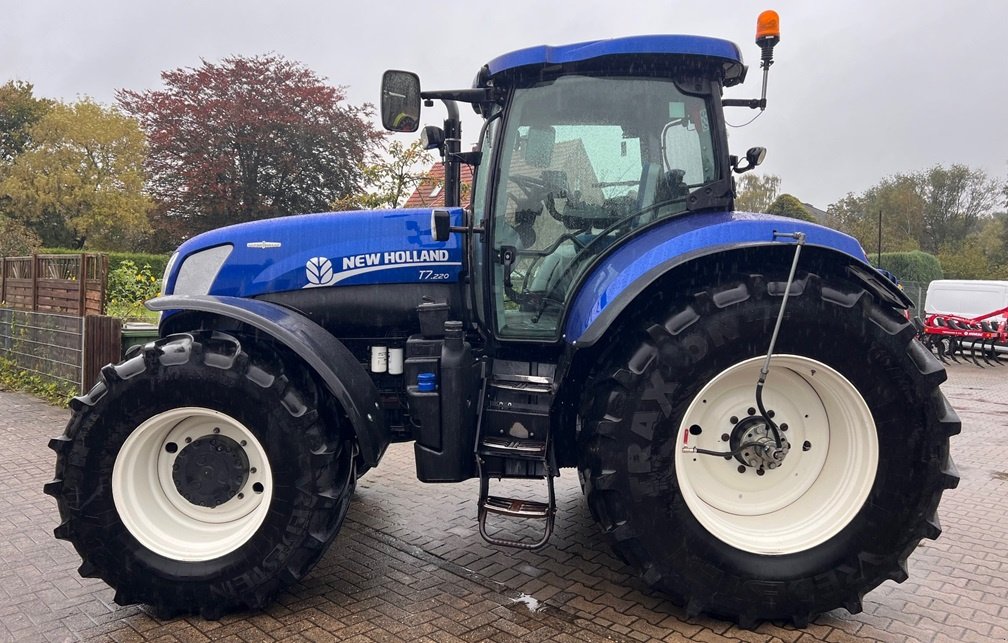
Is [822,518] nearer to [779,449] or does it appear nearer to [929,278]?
[779,449]

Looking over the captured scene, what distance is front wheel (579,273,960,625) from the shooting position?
2791mm

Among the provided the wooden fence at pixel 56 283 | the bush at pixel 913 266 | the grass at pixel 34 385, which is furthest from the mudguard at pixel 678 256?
the bush at pixel 913 266

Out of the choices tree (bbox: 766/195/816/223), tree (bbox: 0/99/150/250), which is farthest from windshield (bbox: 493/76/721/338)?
tree (bbox: 0/99/150/250)

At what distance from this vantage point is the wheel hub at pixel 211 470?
10.1 feet

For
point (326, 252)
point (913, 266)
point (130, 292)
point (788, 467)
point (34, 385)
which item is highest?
point (913, 266)

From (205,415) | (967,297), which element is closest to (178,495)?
(205,415)

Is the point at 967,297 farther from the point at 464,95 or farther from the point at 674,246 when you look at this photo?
the point at 464,95

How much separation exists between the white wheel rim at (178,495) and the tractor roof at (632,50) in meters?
2.07

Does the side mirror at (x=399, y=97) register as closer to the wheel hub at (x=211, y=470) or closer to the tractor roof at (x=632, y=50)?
the tractor roof at (x=632, y=50)

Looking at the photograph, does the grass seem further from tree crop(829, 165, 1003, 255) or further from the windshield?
tree crop(829, 165, 1003, 255)

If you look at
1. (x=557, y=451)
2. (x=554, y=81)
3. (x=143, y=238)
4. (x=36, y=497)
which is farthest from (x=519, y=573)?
(x=143, y=238)

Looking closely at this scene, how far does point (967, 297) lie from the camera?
1664 centimetres

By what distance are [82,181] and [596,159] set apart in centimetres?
2953

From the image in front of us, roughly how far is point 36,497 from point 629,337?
4.21 m
